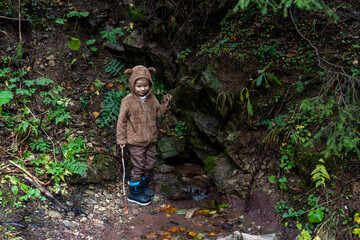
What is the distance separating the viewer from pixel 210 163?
5172mm

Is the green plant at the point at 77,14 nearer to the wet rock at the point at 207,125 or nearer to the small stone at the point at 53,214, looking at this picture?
the wet rock at the point at 207,125

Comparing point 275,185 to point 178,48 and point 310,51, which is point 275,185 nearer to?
point 310,51

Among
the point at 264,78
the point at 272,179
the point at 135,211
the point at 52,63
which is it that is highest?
the point at 264,78

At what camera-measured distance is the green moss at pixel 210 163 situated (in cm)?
509

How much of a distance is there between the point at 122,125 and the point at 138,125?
277 mm

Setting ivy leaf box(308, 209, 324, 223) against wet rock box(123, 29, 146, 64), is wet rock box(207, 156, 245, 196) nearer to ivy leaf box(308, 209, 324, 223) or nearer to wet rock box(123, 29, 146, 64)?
ivy leaf box(308, 209, 324, 223)

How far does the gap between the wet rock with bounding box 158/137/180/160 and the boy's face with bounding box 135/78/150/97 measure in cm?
161

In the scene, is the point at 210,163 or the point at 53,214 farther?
the point at 210,163

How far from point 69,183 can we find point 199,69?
10.5 ft

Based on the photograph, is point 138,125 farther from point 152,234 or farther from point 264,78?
point 264,78

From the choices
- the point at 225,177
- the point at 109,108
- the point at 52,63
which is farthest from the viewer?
the point at 52,63

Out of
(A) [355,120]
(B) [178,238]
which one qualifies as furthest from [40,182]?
(A) [355,120]

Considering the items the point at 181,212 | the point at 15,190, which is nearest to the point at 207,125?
the point at 181,212

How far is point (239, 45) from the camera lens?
5102 mm
